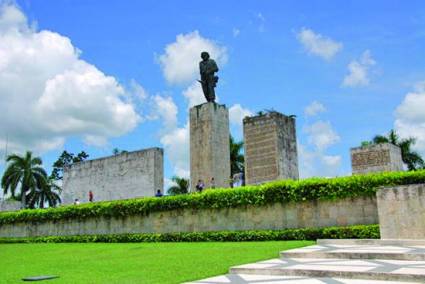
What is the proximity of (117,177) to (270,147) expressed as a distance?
953cm

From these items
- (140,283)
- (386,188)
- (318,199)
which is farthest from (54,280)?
(318,199)

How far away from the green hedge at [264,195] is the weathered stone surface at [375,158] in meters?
7.95

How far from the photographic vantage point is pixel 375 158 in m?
19.8

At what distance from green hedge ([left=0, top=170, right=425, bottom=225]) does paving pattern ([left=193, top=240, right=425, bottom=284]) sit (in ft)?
13.1

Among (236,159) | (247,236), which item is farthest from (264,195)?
(236,159)

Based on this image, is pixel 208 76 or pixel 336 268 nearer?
pixel 336 268

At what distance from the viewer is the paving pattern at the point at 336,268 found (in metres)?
5.61

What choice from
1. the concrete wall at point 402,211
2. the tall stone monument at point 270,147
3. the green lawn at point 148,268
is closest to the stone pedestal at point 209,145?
the tall stone monument at point 270,147

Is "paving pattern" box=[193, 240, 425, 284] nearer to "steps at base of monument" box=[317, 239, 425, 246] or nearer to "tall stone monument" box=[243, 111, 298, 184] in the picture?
"steps at base of monument" box=[317, 239, 425, 246]

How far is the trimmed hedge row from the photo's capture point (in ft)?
37.3

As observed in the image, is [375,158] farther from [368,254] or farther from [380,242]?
[368,254]

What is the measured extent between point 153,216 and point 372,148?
9.88 meters

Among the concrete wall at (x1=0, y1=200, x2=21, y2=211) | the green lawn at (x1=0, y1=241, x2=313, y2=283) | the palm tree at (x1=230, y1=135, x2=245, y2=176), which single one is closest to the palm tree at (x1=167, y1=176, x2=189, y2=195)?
the palm tree at (x1=230, y1=135, x2=245, y2=176)

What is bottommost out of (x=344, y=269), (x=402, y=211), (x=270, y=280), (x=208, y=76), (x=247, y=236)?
(x=270, y=280)
